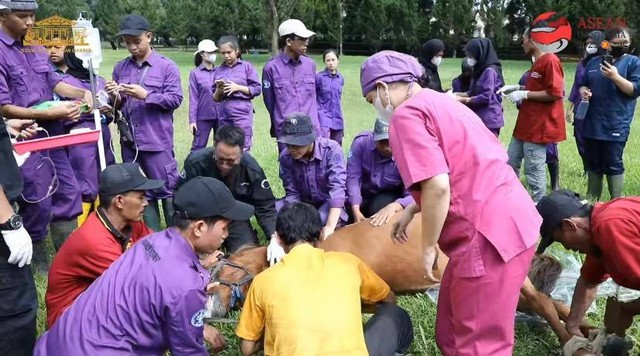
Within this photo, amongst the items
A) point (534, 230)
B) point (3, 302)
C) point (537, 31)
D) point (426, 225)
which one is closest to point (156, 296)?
point (3, 302)

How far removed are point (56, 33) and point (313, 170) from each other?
237 centimetres

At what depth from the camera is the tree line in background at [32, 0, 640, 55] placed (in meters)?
41.0

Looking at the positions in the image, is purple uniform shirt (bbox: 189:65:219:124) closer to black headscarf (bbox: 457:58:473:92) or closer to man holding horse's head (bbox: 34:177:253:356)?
black headscarf (bbox: 457:58:473:92)

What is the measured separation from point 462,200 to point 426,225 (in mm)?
172

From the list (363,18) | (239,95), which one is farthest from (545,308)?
(363,18)

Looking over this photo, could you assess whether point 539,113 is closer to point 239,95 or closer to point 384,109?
point 239,95

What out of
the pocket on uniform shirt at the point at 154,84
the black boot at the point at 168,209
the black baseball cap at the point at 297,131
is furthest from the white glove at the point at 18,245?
the pocket on uniform shirt at the point at 154,84

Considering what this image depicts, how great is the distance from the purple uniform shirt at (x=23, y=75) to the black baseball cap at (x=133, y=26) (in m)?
0.81

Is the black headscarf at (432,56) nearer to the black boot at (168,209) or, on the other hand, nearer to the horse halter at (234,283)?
the black boot at (168,209)

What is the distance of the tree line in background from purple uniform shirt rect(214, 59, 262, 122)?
1206 inches

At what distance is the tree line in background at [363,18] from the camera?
4103 centimetres

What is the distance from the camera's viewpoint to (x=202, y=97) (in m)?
7.64

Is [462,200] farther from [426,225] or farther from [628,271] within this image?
[628,271]

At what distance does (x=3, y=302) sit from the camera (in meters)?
2.41
